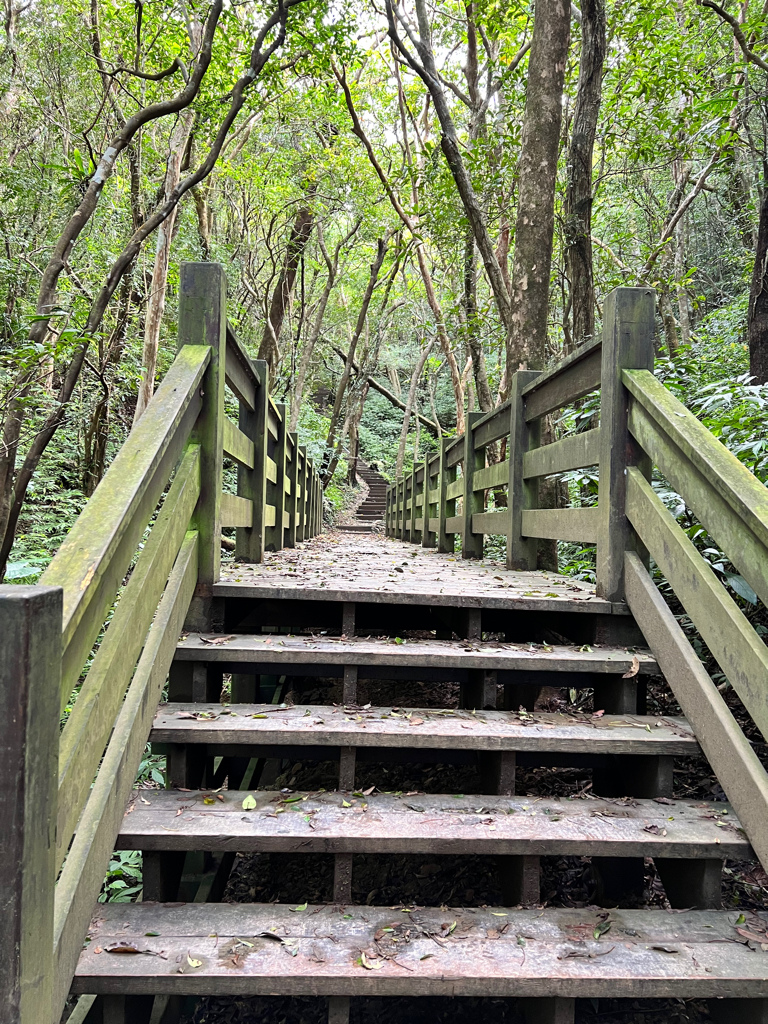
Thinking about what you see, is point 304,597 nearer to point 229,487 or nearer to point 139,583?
point 139,583

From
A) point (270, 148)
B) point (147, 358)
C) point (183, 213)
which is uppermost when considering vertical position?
point (270, 148)

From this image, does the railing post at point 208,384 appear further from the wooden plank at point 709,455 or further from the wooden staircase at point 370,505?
the wooden staircase at point 370,505

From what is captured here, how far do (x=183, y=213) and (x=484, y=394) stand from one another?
5700mm

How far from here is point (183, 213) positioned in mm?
9781

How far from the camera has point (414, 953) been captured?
156 cm

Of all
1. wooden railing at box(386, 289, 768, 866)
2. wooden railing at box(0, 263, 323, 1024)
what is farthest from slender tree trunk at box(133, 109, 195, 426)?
wooden railing at box(386, 289, 768, 866)

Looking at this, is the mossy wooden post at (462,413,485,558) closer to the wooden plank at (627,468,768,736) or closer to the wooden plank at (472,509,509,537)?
the wooden plank at (472,509,509,537)

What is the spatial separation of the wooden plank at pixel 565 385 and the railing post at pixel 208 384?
179 cm

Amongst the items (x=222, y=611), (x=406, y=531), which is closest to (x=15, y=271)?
(x=222, y=611)

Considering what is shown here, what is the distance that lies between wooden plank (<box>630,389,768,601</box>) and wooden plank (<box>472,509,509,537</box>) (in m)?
2.00

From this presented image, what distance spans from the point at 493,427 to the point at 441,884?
3313 mm

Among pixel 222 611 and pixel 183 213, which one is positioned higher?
pixel 183 213

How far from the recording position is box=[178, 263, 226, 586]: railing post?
8.64ft

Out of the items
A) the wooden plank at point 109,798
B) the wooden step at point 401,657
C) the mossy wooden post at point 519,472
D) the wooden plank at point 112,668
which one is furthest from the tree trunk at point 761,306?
the wooden plank at point 109,798
